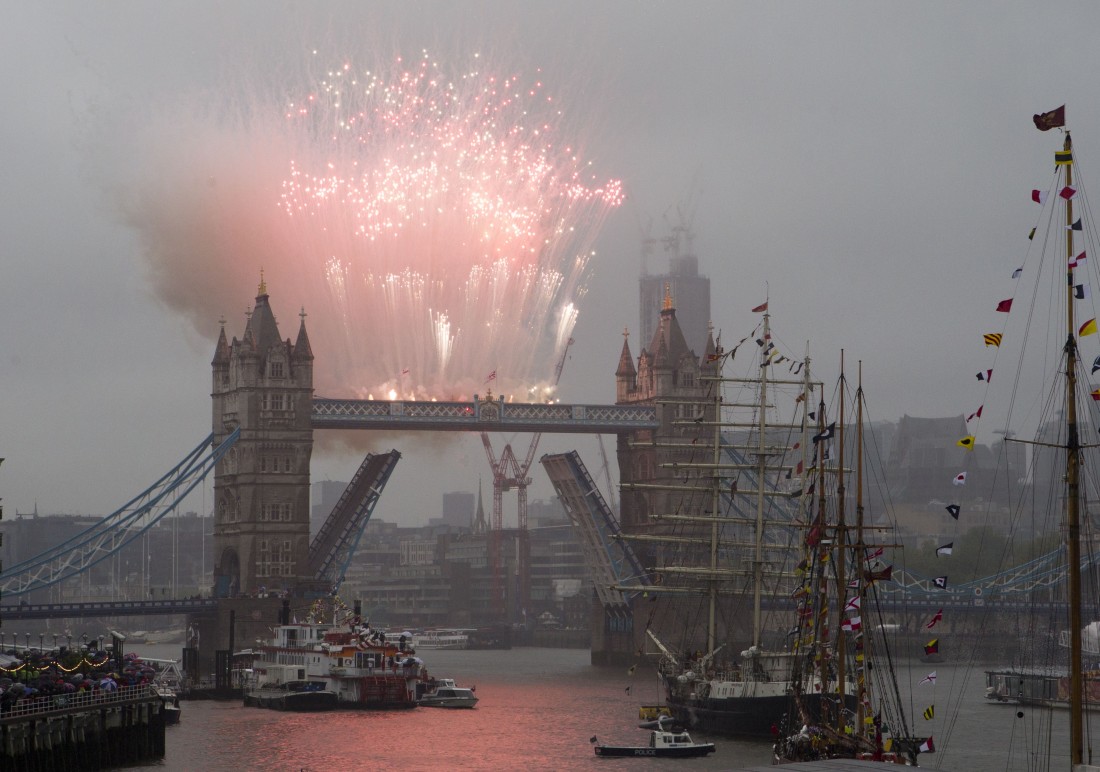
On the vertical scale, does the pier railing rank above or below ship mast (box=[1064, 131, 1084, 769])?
below

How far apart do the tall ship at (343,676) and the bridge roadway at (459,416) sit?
1899cm

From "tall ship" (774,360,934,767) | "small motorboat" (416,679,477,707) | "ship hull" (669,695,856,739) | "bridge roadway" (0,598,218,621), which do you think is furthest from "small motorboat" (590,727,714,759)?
"bridge roadway" (0,598,218,621)

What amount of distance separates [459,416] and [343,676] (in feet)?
83.8

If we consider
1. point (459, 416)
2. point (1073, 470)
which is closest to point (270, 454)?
point (459, 416)

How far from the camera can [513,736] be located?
81.2 meters

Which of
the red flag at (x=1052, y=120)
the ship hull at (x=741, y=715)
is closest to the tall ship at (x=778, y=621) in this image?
the ship hull at (x=741, y=715)

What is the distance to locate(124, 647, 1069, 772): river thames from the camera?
234ft

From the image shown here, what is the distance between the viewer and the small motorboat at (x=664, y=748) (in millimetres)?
72312

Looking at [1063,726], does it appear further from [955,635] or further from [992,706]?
[955,635]

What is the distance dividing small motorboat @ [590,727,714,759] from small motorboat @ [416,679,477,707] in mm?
21851

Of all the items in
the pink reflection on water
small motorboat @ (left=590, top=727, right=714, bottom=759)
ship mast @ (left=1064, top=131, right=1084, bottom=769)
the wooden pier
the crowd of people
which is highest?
ship mast @ (left=1064, top=131, right=1084, bottom=769)

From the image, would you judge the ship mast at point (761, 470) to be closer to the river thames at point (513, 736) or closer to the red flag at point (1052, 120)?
the river thames at point (513, 736)

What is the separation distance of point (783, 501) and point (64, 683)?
3311 inches

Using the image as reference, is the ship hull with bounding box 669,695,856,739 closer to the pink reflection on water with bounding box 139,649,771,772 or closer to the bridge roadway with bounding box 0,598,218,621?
the pink reflection on water with bounding box 139,649,771,772
